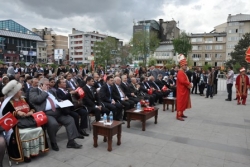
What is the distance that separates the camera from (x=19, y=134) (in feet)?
11.4

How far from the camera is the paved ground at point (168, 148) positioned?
3670 millimetres

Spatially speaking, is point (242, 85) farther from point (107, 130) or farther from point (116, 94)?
point (107, 130)

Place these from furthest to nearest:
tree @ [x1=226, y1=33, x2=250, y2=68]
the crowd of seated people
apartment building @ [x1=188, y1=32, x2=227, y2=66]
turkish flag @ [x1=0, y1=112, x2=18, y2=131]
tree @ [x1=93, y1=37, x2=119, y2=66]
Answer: apartment building @ [x1=188, y1=32, x2=227, y2=66] → tree @ [x1=93, y1=37, x2=119, y2=66] → tree @ [x1=226, y1=33, x2=250, y2=68] → the crowd of seated people → turkish flag @ [x1=0, y1=112, x2=18, y2=131]

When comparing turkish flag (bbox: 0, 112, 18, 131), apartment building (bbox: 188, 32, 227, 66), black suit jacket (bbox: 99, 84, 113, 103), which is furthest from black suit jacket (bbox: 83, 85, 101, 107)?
apartment building (bbox: 188, 32, 227, 66)

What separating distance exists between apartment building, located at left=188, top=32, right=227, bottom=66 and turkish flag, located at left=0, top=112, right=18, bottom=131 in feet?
183

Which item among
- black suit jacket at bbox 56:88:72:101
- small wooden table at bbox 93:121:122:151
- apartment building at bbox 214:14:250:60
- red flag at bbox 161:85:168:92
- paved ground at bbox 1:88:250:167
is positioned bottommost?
paved ground at bbox 1:88:250:167

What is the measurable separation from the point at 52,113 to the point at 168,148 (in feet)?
8.71

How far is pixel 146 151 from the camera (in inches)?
164

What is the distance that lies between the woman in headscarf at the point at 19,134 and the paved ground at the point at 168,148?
0.19 meters

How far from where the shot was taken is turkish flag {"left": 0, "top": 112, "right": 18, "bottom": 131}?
329 centimetres

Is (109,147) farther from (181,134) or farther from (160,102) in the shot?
(160,102)

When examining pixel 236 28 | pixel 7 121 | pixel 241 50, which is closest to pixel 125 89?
pixel 7 121

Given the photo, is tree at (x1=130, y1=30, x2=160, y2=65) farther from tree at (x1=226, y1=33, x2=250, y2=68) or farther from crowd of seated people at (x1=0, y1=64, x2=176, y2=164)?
crowd of seated people at (x1=0, y1=64, x2=176, y2=164)

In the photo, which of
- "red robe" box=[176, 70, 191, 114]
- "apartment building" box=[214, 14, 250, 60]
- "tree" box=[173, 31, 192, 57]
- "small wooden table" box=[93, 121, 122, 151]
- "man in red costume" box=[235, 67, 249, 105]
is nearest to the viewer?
"small wooden table" box=[93, 121, 122, 151]
